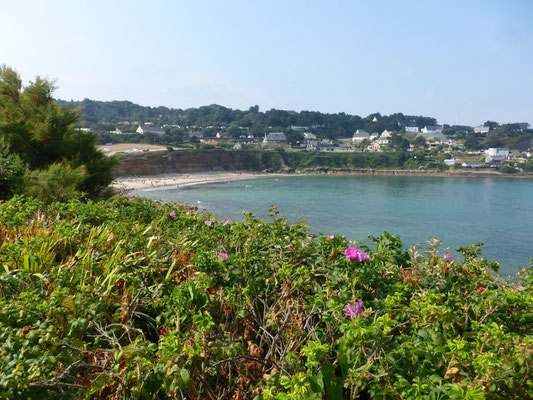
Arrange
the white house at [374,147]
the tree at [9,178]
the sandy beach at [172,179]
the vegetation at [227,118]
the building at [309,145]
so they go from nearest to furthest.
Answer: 1. the tree at [9,178]
2. the sandy beach at [172,179]
3. the building at [309,145]
4. the white house at [374,147]
5. the vegetation at [227,118]

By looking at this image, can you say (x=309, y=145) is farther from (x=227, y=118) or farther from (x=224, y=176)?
(x=227, y=118)

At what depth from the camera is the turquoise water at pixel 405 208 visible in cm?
2316

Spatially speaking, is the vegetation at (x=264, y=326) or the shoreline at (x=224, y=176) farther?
the shoreline at (x=224, y=176)

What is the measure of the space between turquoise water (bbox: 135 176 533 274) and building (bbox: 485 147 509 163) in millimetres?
24487

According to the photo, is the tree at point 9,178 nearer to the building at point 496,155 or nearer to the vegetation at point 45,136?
the vegetation at point 45,136

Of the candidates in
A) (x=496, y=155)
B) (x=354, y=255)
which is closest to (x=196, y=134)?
(x=496, y=155)

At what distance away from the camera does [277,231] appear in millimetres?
3025

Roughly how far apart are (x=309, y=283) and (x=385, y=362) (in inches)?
34.1

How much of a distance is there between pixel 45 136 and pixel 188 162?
55566mm

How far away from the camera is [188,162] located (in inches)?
2527

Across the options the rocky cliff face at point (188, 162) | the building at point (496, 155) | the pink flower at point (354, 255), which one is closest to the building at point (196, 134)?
the rocky cliff face at point (188, 162)

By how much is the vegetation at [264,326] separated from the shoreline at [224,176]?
140 ft

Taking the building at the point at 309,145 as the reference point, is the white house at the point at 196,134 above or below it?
above

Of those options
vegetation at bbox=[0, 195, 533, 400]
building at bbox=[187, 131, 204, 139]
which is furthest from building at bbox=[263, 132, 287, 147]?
vegetation at bbox=[0, 195, 533, 400]
